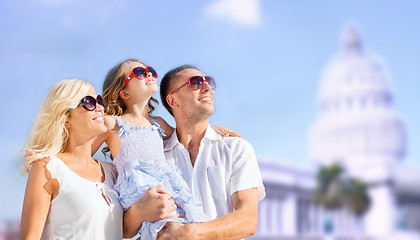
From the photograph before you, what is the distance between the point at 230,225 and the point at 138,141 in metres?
0.71

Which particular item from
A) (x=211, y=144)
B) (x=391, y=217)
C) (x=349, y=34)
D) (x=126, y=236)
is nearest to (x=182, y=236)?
(x=126, y=236)

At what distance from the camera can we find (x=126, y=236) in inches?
122

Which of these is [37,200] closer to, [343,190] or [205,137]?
[205,137]

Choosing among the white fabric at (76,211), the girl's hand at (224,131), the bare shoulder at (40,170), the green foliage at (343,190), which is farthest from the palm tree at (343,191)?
the bare shoulder at (40,170)

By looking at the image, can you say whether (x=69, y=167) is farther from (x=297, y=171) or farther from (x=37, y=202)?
(x=297, y=171)

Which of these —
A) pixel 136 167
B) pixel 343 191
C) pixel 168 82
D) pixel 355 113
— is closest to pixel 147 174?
pixel 136 167

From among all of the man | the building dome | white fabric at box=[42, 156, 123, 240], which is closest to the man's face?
the man

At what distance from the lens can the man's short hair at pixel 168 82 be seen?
3529mm

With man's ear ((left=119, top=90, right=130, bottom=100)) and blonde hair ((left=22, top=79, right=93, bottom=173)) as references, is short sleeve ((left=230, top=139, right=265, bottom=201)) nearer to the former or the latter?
man's ear ((left=119, top=90, right=130, bottom=100))

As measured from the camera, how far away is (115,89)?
10.9 ft

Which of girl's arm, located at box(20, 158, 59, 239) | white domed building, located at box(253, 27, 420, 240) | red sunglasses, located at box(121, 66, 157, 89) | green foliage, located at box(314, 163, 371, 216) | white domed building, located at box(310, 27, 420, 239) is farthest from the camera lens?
white domed building, located at box(310, 27, 420, 239)

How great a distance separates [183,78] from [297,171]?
26.3 m

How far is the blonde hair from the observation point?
299cm

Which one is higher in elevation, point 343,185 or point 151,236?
point 151,236
